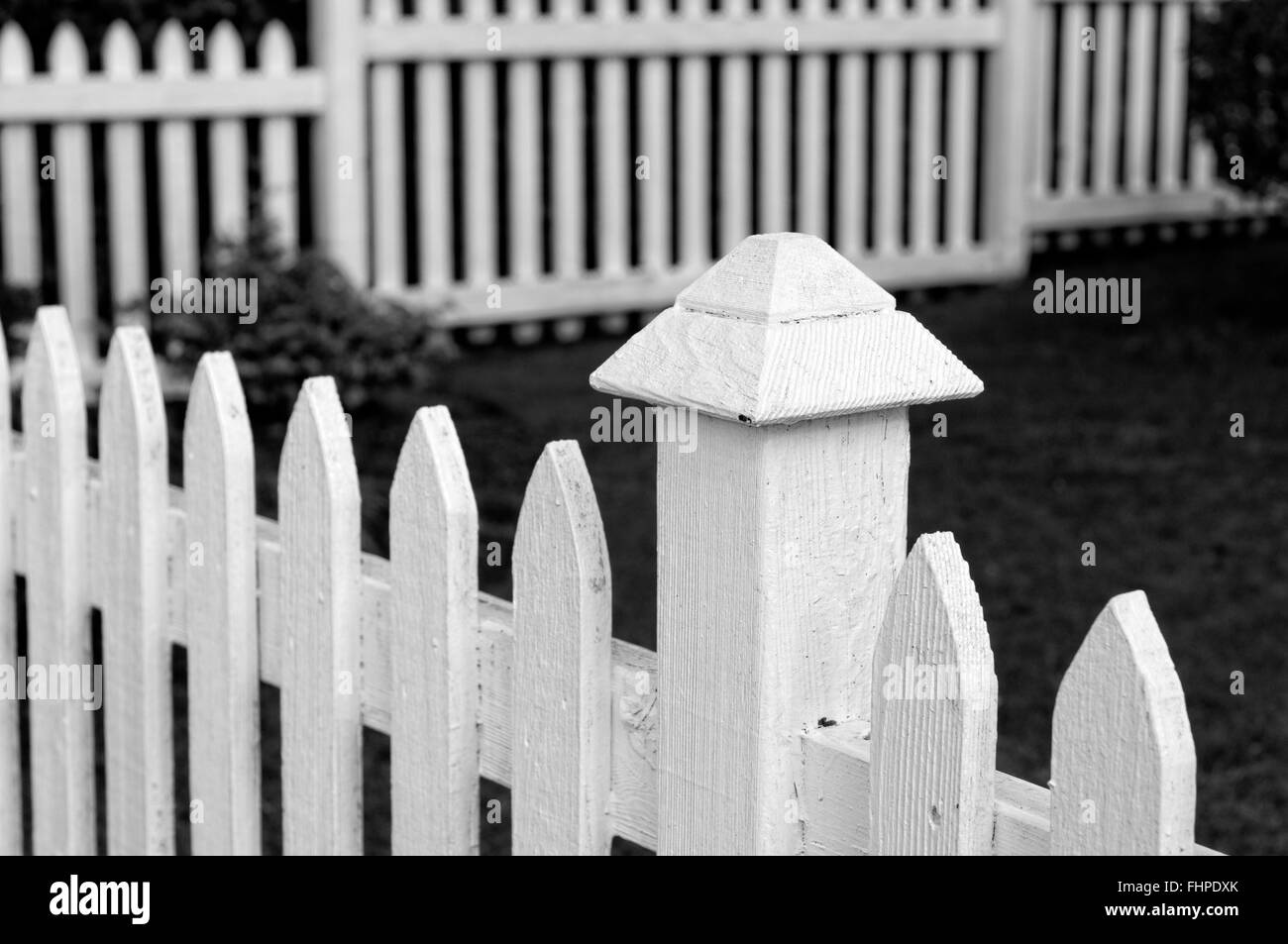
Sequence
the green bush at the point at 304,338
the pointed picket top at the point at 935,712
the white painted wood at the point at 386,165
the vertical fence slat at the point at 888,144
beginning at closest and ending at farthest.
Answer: the pointed picket top at the point at 935,712 → the green bush at the point at 304,338 → the white painted wood at the point at 386,165 → the vertical fence slat at the point at 888,144

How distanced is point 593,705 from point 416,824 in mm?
301

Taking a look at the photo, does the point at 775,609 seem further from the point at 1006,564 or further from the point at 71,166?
the point at 71,166

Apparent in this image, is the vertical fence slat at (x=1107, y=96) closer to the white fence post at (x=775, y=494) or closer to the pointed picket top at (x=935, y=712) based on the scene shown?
the white fence post at (x=775, y=494)

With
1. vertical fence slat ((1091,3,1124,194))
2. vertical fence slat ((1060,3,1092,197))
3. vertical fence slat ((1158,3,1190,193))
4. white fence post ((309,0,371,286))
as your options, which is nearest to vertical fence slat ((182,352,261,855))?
white fence post ((309,0,371,286))

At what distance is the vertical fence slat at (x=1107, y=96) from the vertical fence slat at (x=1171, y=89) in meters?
0.20

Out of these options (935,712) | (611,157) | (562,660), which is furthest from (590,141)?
(935,712)

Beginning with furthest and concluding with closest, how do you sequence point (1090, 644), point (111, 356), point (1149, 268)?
point (1149, 268) → point (111, 356) → point (1090, 644)

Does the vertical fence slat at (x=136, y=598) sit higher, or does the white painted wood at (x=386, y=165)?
the white painted wood at (x=386, y=165)

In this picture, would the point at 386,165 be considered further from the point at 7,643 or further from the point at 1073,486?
the point at 7,643

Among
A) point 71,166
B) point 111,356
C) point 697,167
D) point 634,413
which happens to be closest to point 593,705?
point 111,356

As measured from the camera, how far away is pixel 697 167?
7719 millimetres

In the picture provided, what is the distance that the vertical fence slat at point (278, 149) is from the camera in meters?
6.57

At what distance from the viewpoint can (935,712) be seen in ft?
5.10

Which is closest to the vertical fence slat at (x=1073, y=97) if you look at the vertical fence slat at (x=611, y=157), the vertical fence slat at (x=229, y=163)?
the vertical fence slat at (x=611, y=157)
